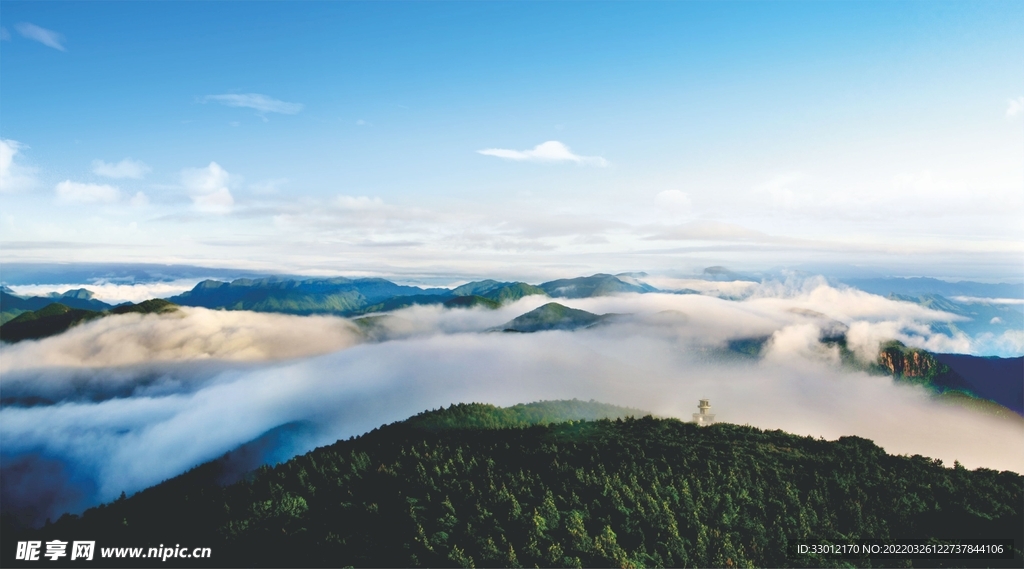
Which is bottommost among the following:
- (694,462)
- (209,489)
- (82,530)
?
(82,530)

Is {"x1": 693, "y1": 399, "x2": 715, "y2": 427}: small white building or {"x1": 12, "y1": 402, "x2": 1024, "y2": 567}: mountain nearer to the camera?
{"x1": 12, "y1": 402, "x2": 1024, "y2": 567}: mountain

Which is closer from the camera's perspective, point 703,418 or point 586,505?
point 586,505

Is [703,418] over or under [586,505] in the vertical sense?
under

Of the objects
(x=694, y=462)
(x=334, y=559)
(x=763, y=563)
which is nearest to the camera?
(x=763, y=563)

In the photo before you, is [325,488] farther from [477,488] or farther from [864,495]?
[864,495]

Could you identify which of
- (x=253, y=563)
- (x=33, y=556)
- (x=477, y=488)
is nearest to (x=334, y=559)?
(x=253, y=563)

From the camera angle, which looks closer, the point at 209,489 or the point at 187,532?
the point at 187,532

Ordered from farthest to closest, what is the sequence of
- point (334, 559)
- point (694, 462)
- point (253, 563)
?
1. point (694, 462)
2. point (253, 563)
3. point (334, 559)

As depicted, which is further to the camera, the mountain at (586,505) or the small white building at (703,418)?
the small white building at (703,418)
